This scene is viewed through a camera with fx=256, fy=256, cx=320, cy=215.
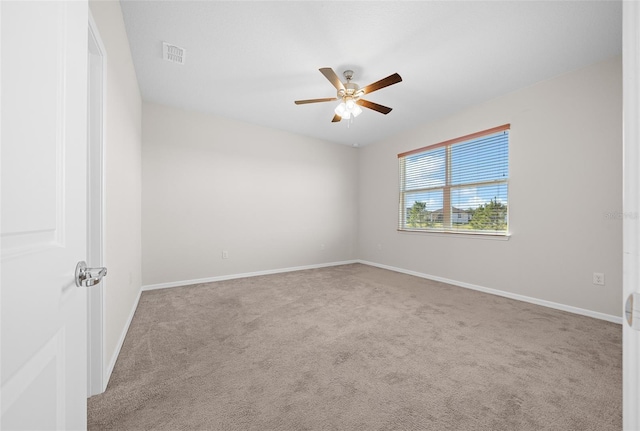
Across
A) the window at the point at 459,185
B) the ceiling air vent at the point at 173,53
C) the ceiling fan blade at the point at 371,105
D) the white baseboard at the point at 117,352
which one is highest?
the ceiling air vent at the point at 173,53

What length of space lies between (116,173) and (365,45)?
2.37 meters

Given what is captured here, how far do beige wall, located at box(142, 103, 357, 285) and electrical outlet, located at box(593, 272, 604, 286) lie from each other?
3729 mm

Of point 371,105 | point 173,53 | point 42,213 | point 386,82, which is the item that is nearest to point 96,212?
point 42,213

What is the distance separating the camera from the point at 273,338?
2.17 metres

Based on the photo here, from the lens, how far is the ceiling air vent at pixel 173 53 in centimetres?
240

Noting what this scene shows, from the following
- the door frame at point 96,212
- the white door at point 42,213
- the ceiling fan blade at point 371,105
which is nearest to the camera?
the white door at point 42,213

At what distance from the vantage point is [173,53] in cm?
248

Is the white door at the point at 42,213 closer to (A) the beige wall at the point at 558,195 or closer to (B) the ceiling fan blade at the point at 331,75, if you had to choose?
(B) the ceiling fan blade at the point at 331,75

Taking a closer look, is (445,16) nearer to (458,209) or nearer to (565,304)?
(458,209)

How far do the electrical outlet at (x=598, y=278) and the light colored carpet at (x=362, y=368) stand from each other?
385 millimetres

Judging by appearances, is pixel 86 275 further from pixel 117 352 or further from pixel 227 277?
pixel 227 277

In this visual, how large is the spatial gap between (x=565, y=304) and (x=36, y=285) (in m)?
4.11

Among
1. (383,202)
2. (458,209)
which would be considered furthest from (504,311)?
(383,202)

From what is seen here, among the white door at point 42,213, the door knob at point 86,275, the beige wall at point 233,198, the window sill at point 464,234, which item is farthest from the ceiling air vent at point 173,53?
the window sill at point 464,234
